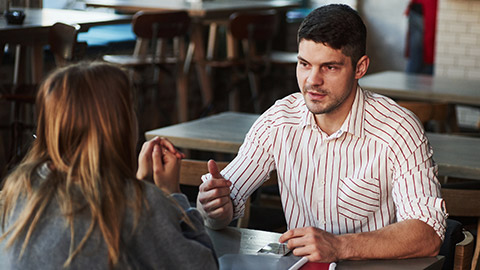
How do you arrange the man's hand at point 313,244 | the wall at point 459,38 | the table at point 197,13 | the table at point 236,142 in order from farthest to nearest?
1. the wall at point 459,38
2. the table at point 197,13
3. the table at point 236,142
4. the man's hand at point 313,244

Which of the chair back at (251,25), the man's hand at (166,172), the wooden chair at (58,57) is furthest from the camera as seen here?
the chair back at (251,25)

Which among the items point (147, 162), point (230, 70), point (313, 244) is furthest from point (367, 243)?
point (230, 70)

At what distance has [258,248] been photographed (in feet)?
5.19

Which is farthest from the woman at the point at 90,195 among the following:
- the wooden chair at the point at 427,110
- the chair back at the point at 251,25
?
the chair back at the point at 251,25

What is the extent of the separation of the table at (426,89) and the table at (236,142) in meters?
1.20

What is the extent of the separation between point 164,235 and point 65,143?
0.21 m

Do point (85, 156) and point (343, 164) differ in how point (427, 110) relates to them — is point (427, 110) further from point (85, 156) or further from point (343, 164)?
point (85, 156)

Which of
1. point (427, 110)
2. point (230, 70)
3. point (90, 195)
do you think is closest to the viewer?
point (90, 195)

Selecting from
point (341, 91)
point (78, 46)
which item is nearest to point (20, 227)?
point (341, 91)

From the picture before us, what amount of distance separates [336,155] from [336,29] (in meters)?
0.31

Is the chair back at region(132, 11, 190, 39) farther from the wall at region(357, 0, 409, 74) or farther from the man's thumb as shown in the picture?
the wall at region(357, 0, 409, 74)

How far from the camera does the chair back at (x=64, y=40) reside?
383 centimetres

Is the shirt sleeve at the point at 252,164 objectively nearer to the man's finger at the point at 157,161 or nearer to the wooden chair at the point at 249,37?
the man's finger at the point at 157,161

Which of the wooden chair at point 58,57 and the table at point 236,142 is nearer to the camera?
the table at point 236,142
